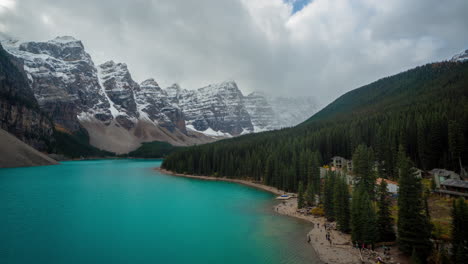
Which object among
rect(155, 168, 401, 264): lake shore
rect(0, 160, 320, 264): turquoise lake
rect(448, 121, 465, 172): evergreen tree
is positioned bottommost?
rect(0, 160, 320, 264): turquoise lake

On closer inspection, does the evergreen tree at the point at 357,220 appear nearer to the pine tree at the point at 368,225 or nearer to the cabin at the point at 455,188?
the pine tree at the point at 368,225

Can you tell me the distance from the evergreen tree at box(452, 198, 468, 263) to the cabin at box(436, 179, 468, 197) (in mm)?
17604

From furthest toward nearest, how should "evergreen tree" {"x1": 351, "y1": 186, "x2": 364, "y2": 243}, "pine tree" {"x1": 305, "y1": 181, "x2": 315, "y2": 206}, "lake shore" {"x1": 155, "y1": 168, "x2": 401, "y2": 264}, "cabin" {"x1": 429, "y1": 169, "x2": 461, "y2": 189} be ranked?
1. "pine tree" {"x1": 305, "y1": 181, "x2": 315, "y2": 206}
2. "cabin" {"x1": 429, "y1": 169, "x2": 461, "y2": 189}
3. "evergreen tree" {"x1": 351, "y1": 186, "x2": 364, "y2": 243}
4. "lake shore" {"x1": 155, "y1": 168, "x2": 401, "y2": 264}

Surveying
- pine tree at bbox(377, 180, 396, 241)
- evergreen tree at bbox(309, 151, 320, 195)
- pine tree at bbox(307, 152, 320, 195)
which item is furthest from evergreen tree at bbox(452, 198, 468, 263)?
evergreen tree at bbox(309, 151, 320, 195)

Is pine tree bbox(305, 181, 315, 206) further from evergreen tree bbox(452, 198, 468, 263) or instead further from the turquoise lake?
evergreen tree bbox(452, 198, 468, 263)

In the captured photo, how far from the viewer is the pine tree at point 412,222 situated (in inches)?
874

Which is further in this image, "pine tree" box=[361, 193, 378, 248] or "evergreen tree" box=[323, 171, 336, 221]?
"evergreen tree" box=[323, 171, 336, 221]

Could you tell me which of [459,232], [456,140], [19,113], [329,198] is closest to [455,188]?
[456,140]

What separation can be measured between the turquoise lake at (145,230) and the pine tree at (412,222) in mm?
8342

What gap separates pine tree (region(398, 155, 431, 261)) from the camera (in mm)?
22188

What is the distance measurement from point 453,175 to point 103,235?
Result: 4879cm

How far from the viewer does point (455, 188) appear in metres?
35.2

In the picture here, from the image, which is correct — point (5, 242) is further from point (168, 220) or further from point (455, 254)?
point (455, 254)

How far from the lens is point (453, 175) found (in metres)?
39.1
